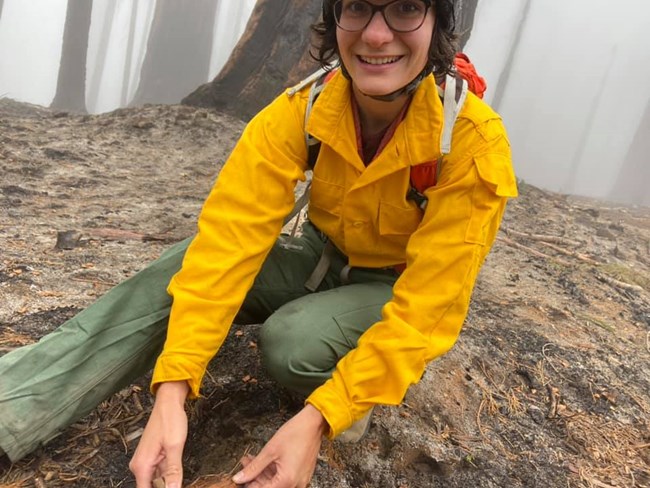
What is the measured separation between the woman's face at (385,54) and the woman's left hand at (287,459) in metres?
0.81

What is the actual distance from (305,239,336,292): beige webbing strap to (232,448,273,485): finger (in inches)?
27.3

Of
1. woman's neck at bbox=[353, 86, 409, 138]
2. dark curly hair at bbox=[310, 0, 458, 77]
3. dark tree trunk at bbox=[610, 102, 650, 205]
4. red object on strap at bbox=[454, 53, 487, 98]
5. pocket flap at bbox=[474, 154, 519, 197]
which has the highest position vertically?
dark curly hair at bbox=[310, 0, 458, 77]

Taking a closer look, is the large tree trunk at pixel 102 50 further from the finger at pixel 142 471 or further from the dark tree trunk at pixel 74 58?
the finger at pixel 142 471

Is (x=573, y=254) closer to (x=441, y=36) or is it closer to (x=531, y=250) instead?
(x=531, y=250)

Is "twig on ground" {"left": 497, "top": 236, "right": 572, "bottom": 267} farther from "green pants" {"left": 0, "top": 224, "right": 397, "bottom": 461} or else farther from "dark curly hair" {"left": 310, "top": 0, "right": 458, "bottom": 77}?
"dark curly hair" {"left": 310, "top": 0, "right": 458, "bottom": 77}

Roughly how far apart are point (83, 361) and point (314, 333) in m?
0.62

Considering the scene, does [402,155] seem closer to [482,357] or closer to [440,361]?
[440,361]

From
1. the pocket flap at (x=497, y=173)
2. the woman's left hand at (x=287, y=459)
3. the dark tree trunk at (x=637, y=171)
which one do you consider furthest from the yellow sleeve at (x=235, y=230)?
the dark tree trunk at (x=637, y=171)

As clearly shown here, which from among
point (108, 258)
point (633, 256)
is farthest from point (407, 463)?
point (633, 256)

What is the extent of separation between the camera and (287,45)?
225 inches

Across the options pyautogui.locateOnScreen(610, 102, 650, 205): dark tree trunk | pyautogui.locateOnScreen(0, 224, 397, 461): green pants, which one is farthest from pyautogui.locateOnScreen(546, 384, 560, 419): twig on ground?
pyautogui.locateOnScreen(610, 102, 650, 205): dark tree trunk

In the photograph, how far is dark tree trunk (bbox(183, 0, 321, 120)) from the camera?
568cm

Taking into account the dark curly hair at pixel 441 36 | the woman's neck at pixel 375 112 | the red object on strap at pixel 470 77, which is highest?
the dark curly hair at pixel 441 36

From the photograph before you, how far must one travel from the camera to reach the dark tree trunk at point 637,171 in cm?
2047
